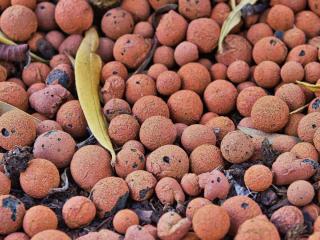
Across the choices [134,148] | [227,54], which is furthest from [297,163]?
[227,54]

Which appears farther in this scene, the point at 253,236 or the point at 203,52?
the point at 203,52

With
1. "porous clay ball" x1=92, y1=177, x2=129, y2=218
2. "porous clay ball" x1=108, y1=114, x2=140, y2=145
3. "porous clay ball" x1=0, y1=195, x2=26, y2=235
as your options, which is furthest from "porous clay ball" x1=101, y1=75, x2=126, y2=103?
"porous clay ball" x1=0, y1=195, x2=26, y2=235

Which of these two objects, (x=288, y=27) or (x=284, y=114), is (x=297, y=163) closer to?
(x=284, y=114)

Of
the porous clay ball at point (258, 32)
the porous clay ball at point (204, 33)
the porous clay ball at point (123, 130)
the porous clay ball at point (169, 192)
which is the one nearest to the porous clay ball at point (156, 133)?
the porous clay ball at point (123, 130)

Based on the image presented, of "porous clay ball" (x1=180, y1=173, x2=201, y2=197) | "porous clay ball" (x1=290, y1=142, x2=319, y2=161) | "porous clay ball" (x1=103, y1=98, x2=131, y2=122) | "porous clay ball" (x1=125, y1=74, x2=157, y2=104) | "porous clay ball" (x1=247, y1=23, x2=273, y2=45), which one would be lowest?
"porous clay ball" (x1=180, y1=173, x2=201, y2=197)

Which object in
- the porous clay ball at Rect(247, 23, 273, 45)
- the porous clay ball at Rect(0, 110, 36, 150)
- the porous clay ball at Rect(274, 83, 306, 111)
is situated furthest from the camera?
the porous clay ball at Rect(247, 23, 273, 45)

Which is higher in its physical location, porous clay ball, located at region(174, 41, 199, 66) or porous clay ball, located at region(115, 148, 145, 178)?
porous clay ball, located at region(174, 41, 199, 66)

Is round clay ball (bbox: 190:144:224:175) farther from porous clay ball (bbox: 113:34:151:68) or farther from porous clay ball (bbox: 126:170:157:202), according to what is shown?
porous clay ball (bbox: 113:34:151:68)
